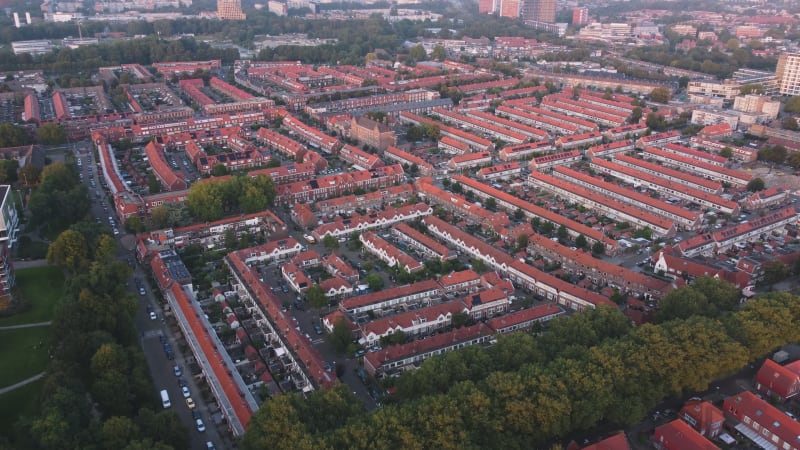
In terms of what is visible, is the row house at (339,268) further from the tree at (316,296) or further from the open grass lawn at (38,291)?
the open grass lawn at (38,291)

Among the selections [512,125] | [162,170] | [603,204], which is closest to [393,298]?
[603,204]

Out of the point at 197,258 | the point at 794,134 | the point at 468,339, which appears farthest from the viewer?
the point at 794,134

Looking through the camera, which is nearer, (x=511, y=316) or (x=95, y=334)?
(x=95, y=334)

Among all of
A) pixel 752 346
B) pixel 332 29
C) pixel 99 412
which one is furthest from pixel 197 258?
pixel 332 29

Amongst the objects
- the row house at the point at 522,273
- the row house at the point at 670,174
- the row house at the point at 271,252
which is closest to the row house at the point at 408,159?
the row house at the point at 522,273

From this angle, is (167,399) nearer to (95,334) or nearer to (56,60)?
(95,334)

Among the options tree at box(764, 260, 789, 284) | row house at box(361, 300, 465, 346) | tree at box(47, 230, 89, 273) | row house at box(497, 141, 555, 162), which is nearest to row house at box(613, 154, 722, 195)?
row house at box(497, 141, 555, 162)

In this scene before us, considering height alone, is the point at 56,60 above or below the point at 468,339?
above
